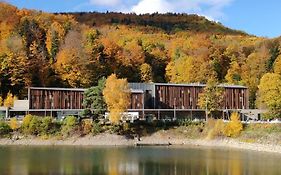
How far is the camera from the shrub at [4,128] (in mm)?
68188

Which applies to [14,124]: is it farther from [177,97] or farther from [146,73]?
[146,73]

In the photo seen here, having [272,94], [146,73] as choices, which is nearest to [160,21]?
[146,73]

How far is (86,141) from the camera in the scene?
68.0 metres

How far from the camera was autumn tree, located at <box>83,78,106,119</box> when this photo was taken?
73.0 metres

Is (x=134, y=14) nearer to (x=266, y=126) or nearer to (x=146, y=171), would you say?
(x=266, y=126)

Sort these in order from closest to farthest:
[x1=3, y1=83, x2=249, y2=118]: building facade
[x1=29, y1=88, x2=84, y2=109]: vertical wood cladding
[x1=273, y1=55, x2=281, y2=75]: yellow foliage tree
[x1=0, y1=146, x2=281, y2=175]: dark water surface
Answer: [x1=0, y1=146, x2=281, y2=175]: dark water surface → [x1=29, y1=88, x2=84, y2=109]: vertical wood cladding → [x1=3, y1=83, x2=249, y2=118]: building facade → [x1=273, y1=55, x2=281, y2=75]: yellow foliage tree

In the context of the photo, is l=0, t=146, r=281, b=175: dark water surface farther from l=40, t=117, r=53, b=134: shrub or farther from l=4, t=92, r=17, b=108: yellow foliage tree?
l=4, t=92, r=17, b=108: yellow foliage tree

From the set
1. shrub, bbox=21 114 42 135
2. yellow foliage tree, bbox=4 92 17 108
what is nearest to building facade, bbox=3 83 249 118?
yellow foliage tree, bbox=4 92 17 108

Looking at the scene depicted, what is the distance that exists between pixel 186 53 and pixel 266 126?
49421 mm

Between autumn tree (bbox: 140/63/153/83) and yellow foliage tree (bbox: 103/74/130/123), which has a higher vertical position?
autumn tree (bbox: 140/63/153/83)

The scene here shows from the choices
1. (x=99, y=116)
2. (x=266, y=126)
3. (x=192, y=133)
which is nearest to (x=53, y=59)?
(x=99, y=116)

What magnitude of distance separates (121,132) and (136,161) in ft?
A: 74.2

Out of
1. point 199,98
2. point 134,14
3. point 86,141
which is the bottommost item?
point 86,141

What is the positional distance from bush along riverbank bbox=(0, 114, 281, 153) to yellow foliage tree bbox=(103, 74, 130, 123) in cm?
190
